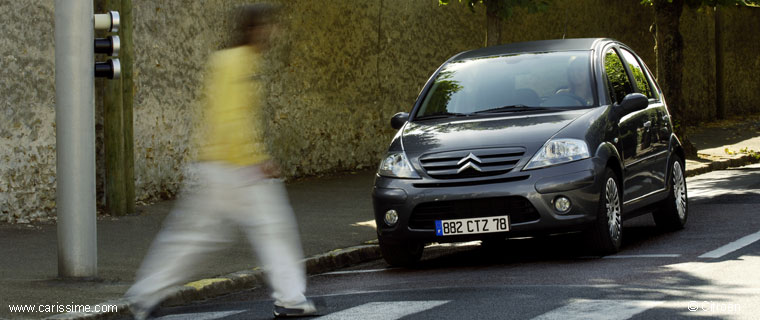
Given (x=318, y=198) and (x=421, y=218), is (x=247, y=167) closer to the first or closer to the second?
(x=421, y=218)

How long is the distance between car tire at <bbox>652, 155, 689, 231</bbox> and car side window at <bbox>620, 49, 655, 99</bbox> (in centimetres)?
65

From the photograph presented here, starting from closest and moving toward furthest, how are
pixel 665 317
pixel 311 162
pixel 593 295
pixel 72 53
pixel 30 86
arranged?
pixel 665 317, pixel 593 295, pixel 72 53, pixel 30 86, pixel 311 162

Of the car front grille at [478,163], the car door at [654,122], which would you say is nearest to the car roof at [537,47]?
the car door at [654,122]

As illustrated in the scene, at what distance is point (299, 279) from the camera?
20.4 feet

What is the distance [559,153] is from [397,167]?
3.99 ft

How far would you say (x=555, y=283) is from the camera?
23.7ft

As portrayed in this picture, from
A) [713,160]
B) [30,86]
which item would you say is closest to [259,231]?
[30,86]

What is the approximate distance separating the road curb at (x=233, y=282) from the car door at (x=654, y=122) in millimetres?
2487

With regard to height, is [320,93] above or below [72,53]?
below

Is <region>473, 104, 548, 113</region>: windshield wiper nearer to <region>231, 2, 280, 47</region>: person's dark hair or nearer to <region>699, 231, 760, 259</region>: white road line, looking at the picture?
<region>699, 231, 760, 259</region>: white road line

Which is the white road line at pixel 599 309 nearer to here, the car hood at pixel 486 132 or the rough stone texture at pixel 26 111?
the car hood at pixel 486 132

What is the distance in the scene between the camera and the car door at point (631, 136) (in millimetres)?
8875

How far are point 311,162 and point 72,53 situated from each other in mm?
7950

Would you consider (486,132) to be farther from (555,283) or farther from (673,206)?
(673,206)
